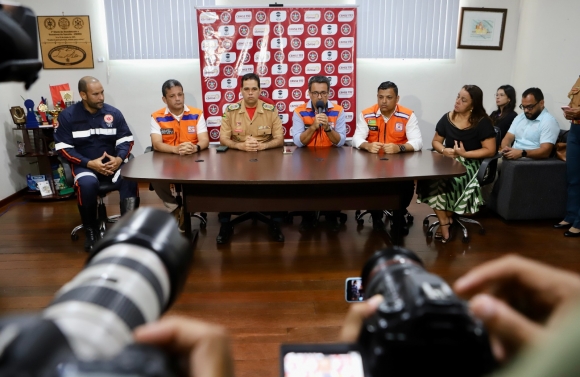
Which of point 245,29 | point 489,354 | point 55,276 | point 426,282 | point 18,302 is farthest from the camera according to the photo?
point 245,29

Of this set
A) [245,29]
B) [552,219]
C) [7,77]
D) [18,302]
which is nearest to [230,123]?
[245,29]

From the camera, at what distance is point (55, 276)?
2.86 metres

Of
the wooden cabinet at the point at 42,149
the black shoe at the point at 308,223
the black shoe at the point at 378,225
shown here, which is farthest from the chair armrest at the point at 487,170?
the wooden cabinet at the point at 42,149

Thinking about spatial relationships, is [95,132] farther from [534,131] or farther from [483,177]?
[534,131]

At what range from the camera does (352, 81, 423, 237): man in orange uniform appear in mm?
3480

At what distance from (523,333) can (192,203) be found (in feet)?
9.11

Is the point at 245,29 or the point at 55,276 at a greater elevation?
the point at 245,29

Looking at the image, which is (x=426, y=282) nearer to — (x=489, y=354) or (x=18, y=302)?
(x=489, y=354)

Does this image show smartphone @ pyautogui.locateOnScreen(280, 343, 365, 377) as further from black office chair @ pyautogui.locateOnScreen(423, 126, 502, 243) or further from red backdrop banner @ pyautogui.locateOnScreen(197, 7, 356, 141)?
red backdrop banner @ pyautogui.locateOnScreen(197, 7, 356, 141)

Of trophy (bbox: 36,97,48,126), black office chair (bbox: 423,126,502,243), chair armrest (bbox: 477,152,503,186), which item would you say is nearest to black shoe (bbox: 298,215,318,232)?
black office chair (bbox: 423,126,502,243)

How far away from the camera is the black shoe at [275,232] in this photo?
3.46 m

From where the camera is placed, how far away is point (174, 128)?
3.74m

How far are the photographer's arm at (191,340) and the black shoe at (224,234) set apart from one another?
2.97 meters

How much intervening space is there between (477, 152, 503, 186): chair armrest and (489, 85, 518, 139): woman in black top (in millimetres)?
1015
